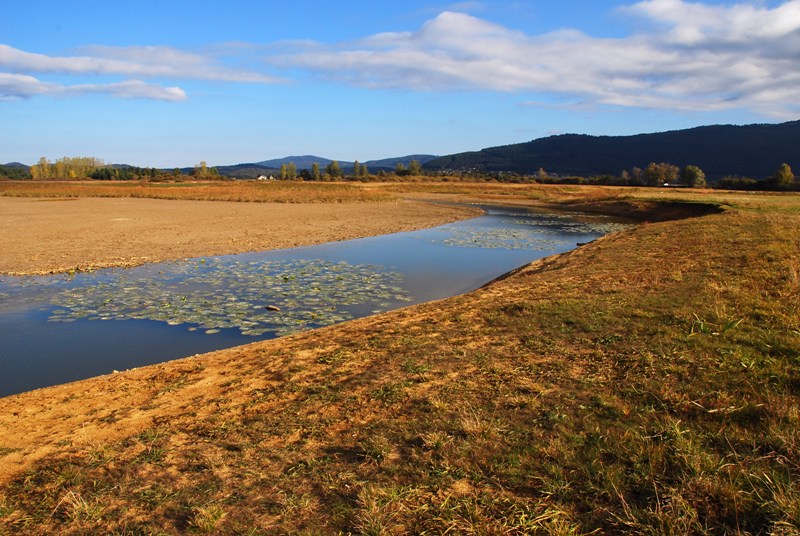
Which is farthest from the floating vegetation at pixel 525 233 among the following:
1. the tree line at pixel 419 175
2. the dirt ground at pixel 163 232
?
the tree line at pixel 419 175

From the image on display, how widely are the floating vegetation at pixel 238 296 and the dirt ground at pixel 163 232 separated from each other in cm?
335

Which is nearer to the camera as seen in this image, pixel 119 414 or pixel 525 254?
pixel 119 414

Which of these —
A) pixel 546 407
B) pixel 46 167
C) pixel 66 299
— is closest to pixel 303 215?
pixel 66 299

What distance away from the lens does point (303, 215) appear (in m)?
37.4

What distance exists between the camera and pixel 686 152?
151 m

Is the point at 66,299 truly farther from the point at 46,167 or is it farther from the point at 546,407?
the point at 46,167

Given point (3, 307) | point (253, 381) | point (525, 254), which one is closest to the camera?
point (253, 381)

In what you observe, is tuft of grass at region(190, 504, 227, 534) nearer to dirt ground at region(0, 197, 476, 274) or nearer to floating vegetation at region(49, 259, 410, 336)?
floating vegetation at region(49, 259, 410, 336)

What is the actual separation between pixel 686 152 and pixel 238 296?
166 m

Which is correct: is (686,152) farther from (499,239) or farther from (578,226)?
(499,239)

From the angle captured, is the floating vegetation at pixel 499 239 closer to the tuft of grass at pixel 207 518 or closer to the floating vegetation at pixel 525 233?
the floating vegetation at pixel 525 233

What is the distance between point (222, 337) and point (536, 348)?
245 inches

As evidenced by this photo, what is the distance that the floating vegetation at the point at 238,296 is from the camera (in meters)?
11.5

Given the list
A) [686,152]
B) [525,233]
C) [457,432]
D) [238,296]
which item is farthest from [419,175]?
[457,432]
